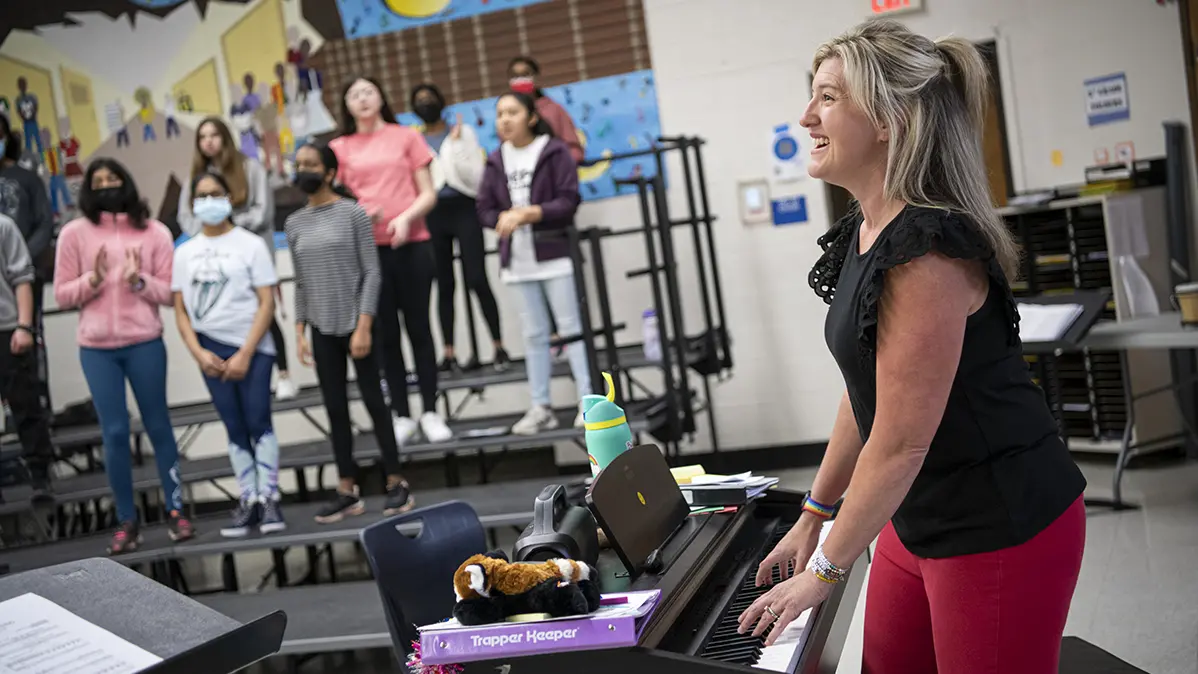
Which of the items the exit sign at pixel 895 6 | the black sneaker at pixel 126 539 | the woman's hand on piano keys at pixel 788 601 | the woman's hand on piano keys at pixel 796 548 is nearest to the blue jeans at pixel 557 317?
the black sneaker at pixel 126 539

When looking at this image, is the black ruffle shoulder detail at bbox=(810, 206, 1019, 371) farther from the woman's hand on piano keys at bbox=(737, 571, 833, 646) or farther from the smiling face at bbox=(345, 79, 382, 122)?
the smiling face at bbox=(345, 79, 382, 122)

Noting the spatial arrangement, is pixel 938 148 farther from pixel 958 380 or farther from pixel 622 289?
pixel 622 289

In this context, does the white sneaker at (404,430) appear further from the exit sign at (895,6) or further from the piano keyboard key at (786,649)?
the piano keyboard key at (786,649)

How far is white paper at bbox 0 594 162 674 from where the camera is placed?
4.59ft

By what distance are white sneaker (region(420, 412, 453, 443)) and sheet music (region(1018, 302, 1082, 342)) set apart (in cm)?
260

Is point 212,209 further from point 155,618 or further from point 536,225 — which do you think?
point 155,618

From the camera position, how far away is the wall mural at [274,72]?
Result: 654cm

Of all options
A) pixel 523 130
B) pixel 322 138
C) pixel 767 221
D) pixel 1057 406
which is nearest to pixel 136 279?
pixel 523 130

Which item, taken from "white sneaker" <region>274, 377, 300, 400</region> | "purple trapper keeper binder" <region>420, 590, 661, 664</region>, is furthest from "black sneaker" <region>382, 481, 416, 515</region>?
"purple trapper keeper binder" <region>420, 590, 661, 664</region>

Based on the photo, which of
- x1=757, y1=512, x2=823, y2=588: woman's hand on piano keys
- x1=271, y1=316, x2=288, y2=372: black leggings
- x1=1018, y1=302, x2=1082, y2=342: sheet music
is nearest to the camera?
x1=757, y1=512, x2=823, y2=588: woman's hand on piano keys

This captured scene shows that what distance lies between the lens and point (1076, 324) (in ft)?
15.1

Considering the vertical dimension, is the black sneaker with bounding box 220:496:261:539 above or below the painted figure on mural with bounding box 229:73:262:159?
below

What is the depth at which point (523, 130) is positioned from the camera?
5102 mm

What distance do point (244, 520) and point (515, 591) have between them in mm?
3785
